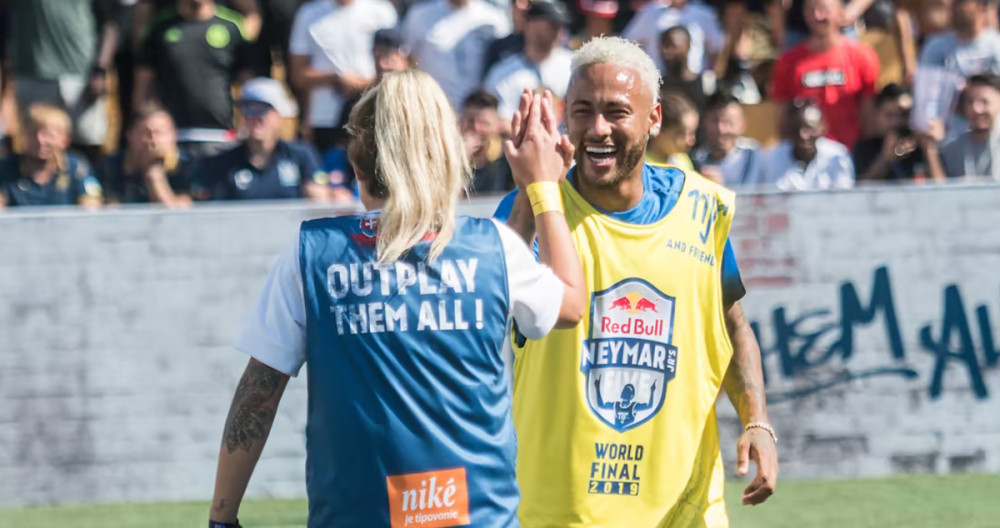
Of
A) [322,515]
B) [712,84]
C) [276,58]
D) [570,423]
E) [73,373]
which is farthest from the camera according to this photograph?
[276,58]

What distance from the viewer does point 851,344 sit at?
852cm

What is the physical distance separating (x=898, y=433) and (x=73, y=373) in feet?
15.0

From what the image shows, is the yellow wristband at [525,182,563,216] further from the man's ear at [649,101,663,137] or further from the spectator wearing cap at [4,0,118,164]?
the spectator wearing cap at [4,0,118,164]

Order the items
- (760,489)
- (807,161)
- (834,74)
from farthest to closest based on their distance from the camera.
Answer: (834,74) → (807,161) → (760,489)

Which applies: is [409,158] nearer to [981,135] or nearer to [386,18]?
[981,135]

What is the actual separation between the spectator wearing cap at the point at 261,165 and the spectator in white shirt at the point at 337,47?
102cm

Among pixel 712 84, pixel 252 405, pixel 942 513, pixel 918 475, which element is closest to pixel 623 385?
pixel 252 405

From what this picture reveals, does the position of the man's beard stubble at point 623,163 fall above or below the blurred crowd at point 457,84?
below

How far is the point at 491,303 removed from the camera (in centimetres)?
345

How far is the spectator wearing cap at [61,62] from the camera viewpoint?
37.4 ft

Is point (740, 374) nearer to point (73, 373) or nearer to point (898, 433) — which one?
point (898, 433)

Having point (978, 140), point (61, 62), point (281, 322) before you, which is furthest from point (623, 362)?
point (61, 62)

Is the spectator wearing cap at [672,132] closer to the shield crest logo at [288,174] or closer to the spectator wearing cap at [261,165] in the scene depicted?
the spectator wearing cap at [261,165]

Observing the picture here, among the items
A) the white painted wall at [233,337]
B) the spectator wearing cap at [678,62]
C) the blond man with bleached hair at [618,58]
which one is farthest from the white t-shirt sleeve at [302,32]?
the blond man with bleached hair at [618,58]
